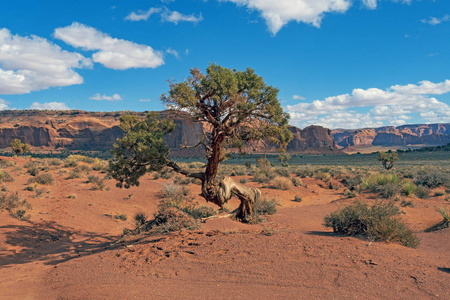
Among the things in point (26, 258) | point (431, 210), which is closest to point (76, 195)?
point (26, 258)

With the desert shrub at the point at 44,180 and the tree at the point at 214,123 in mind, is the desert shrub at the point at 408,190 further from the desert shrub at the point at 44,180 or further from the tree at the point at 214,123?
the desert shrub at the point at 44,180

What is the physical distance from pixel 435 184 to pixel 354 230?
16.3 m

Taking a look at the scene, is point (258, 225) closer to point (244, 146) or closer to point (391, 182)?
point (244, 146)

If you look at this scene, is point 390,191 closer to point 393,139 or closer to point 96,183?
point 96,183

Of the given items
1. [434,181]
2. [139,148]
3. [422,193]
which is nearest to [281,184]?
[422,193]

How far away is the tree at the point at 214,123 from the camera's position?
824 centimetres

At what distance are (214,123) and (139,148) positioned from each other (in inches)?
94.5

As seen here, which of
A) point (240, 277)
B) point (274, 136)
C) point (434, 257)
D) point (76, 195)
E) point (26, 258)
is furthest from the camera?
point (76, 195)

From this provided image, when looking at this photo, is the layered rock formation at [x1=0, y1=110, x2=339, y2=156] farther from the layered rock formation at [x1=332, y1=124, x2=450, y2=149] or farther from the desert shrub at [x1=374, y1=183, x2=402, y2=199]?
the layered rock formation at [x1=332, y1=124, x2=450, y2=149]

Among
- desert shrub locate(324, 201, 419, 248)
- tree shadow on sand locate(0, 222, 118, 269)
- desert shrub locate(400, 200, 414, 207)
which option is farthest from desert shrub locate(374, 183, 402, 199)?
tree shadow on sand locate(0, 222, 118, 269)

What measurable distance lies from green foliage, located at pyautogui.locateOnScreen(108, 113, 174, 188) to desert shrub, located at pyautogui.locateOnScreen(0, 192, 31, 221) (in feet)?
18.5

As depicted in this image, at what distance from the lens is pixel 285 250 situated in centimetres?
Result: 620

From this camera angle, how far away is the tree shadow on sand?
8.29m

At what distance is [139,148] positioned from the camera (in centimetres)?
805
